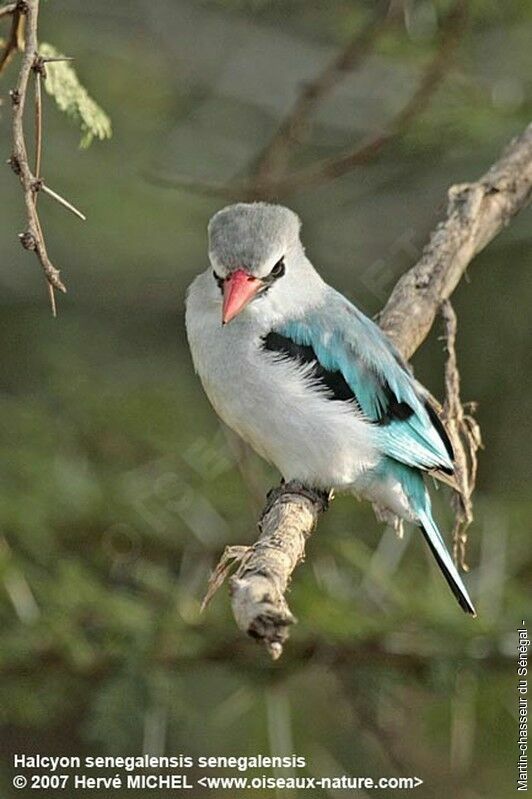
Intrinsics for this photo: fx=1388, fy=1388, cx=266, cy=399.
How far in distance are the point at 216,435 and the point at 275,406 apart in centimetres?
167

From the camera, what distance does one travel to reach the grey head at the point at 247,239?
3689mm

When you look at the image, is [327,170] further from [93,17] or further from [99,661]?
[93,17]

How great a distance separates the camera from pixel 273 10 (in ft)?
23.6

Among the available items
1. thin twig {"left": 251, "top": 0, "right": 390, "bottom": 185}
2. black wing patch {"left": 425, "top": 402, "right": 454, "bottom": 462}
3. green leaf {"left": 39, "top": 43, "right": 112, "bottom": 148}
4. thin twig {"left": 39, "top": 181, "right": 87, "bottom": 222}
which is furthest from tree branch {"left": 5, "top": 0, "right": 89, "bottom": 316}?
thin twig {"left": 251, "top": 0, "right": 390, "bottom": 185}

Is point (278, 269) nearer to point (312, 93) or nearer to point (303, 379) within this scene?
point (303, 379)

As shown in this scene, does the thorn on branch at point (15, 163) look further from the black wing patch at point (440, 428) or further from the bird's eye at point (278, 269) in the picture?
the black wing patch at point (440, 428)

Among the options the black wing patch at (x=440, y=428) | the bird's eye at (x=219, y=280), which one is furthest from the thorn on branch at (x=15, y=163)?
the black wing patch at (x=440, y=428)

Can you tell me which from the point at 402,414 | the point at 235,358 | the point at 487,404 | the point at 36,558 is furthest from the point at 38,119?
the point at 487,404

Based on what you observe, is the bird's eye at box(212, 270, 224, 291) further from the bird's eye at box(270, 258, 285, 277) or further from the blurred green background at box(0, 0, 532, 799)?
the blurred green background at box(0, 0, 532, 799)

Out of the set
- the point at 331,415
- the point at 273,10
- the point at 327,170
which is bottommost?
the point at 331,415

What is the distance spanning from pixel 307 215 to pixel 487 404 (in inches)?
54.1

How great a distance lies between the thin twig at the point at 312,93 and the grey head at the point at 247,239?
2.83ft

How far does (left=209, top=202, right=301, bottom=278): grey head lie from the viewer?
3689mm

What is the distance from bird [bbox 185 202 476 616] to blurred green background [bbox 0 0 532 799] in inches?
15.6
